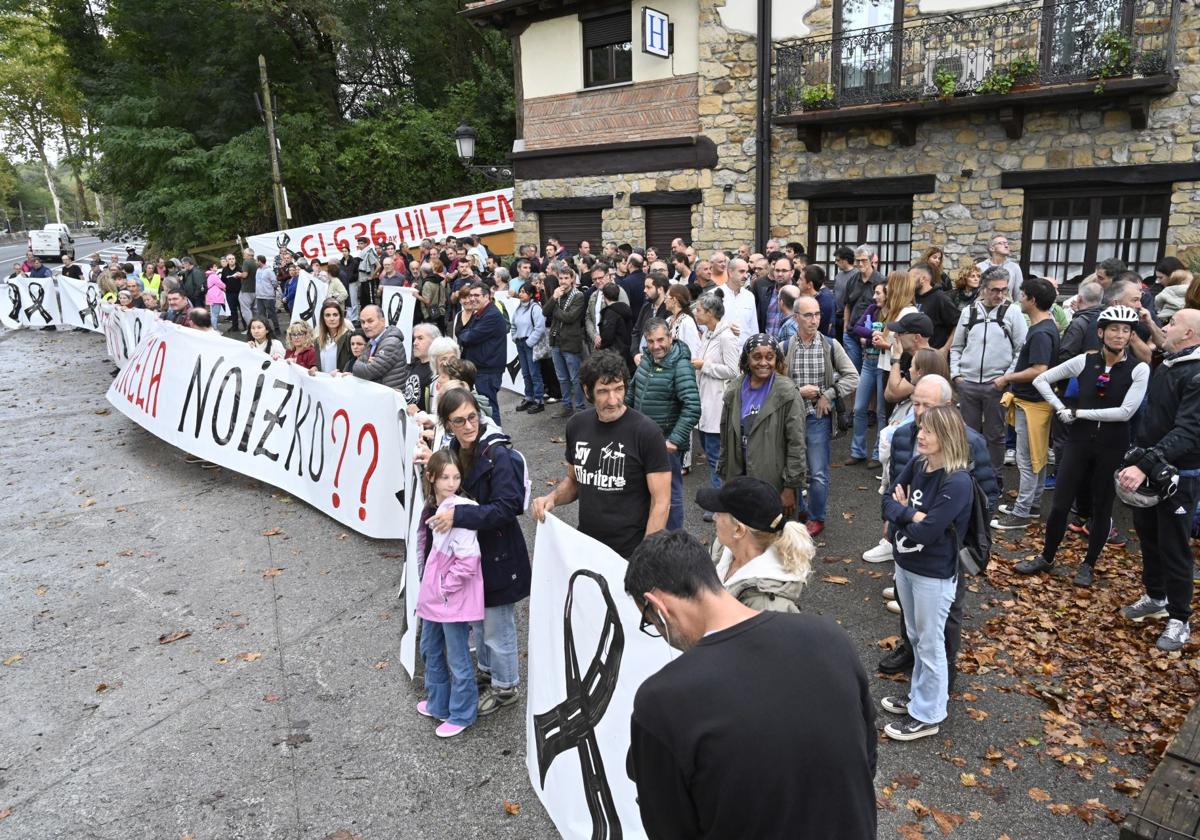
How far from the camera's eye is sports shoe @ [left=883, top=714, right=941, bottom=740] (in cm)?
454

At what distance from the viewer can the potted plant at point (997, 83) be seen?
13.1 m

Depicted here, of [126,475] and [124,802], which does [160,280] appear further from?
[124,802]

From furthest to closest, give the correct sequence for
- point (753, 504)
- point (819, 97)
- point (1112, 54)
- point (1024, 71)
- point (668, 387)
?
point (819, 97) → point (1024, 71) → point (1112, 54) → point (668, 387) → point (753, 504)

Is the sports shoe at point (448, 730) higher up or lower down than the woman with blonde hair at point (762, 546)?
lower down

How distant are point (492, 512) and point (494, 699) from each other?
Result: 1.22m

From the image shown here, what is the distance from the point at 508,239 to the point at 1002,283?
54.0 ft

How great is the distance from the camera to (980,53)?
44.6 feet

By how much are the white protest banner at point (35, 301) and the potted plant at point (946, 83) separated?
2181cm

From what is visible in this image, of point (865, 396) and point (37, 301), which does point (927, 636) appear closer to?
point (865, 396)

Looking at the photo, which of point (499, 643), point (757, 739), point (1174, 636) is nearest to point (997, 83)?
point (1174, 636)

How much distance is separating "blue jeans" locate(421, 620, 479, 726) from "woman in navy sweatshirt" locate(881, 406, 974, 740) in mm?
2289

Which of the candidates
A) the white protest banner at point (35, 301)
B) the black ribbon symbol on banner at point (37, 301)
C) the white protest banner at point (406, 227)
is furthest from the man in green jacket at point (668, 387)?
the black ribbon symbol on banner at point (37, 301)

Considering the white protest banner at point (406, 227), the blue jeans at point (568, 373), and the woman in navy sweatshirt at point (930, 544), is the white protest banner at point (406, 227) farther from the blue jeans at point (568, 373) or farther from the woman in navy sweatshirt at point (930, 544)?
the woman in navy sweatshirt at point (930, 544)

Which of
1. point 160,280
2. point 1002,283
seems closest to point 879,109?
point 1002,283
